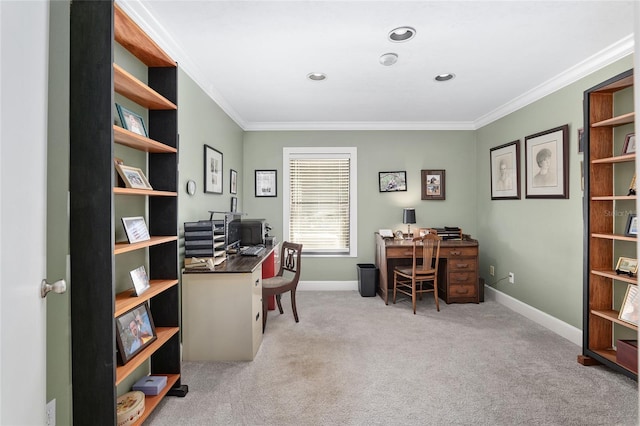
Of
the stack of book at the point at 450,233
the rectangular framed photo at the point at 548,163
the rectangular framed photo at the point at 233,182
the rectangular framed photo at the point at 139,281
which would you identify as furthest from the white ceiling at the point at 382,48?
the stack of book at the point at 450,233

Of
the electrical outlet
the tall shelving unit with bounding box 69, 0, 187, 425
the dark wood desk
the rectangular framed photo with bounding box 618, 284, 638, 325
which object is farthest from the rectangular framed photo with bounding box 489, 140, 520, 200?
the electrical outlet

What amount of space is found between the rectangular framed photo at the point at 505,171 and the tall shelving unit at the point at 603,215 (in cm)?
130

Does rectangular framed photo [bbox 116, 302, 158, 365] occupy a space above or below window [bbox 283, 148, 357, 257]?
below

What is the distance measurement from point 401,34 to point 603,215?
Result: 6.83ft

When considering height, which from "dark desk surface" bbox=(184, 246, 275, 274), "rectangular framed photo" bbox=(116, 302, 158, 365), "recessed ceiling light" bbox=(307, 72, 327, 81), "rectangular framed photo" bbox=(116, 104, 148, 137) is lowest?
"rectangular framed photo" bbox=(116, 302, 158, 365)

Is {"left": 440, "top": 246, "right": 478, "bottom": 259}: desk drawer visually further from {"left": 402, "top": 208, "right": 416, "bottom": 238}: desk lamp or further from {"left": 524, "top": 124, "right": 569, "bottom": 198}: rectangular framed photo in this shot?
{"left": 524, "top": 124, "right": 569, "bottom": 198}: rectangular framed photo

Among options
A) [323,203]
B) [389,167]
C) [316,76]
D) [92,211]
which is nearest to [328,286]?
[323,203]

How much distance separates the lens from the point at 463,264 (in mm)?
4188

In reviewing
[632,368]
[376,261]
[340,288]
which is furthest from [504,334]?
[340,288]

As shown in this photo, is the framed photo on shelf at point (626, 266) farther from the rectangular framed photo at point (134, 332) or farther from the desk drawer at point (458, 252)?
the rectangular framed photo at point (134, 332)

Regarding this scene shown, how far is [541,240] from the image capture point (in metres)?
3.48

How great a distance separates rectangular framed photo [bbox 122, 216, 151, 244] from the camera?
5.78 feet

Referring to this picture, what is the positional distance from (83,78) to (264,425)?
6.59 feet

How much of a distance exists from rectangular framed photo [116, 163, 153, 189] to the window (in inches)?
117
